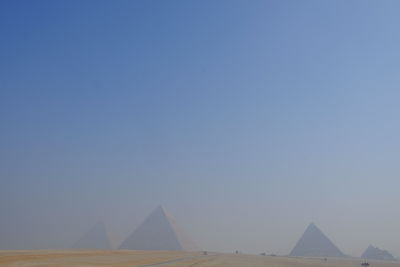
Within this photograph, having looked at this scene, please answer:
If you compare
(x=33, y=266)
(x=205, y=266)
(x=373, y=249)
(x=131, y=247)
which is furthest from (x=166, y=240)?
(x=33, y=266)

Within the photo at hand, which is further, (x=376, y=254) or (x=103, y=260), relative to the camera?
(x=376, y=254)

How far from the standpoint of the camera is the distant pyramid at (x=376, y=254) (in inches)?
6895

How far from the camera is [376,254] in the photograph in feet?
597

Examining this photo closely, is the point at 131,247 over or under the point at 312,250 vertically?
over

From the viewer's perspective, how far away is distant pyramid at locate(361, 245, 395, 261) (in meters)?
175

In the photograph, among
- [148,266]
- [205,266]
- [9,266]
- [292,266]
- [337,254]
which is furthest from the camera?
[337,254]

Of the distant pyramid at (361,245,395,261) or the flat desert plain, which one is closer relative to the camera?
the flat desert plain

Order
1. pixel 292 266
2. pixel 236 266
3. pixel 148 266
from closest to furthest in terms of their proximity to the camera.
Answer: pixel 148 266 → pixel 236 266 → pixel 292 266

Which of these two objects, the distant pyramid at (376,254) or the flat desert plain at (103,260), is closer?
the flat desert plain at (103,260)

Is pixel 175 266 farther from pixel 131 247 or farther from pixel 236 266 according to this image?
pixel 131 247

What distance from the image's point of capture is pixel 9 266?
3119cm

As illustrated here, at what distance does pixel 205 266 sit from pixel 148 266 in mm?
7693

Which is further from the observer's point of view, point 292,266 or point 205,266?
point 292,266

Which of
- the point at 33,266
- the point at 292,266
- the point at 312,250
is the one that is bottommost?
the point at 292,266
